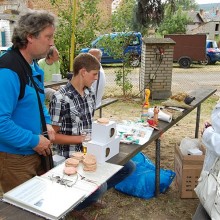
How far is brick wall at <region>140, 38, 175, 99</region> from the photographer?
6.99m

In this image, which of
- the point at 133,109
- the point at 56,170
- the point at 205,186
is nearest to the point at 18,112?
the point at 56,170

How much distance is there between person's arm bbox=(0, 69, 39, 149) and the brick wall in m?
5.58

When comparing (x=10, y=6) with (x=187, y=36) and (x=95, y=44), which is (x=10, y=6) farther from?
(x=187, y=36)

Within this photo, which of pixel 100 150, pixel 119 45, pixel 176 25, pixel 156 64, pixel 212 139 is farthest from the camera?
pixel 176 25

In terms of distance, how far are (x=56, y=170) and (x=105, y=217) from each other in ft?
4.28

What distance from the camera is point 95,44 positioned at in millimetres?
8320

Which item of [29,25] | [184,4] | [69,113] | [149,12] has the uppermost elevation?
[184,4]

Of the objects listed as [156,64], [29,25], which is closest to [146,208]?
[29,25]

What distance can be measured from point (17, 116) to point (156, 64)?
18.6 ft

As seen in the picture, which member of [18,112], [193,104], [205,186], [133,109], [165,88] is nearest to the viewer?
[18,112]

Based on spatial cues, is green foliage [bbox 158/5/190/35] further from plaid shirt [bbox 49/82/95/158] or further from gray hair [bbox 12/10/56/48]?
gray hair [bbox 12/10/56/48]

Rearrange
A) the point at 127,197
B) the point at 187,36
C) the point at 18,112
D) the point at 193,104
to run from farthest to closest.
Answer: the point at 187,36 → the point at 193,104 → the point at 127,197 → the point at 18,112

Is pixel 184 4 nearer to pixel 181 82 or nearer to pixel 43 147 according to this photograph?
pixel 181 82

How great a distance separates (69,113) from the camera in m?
2.29
